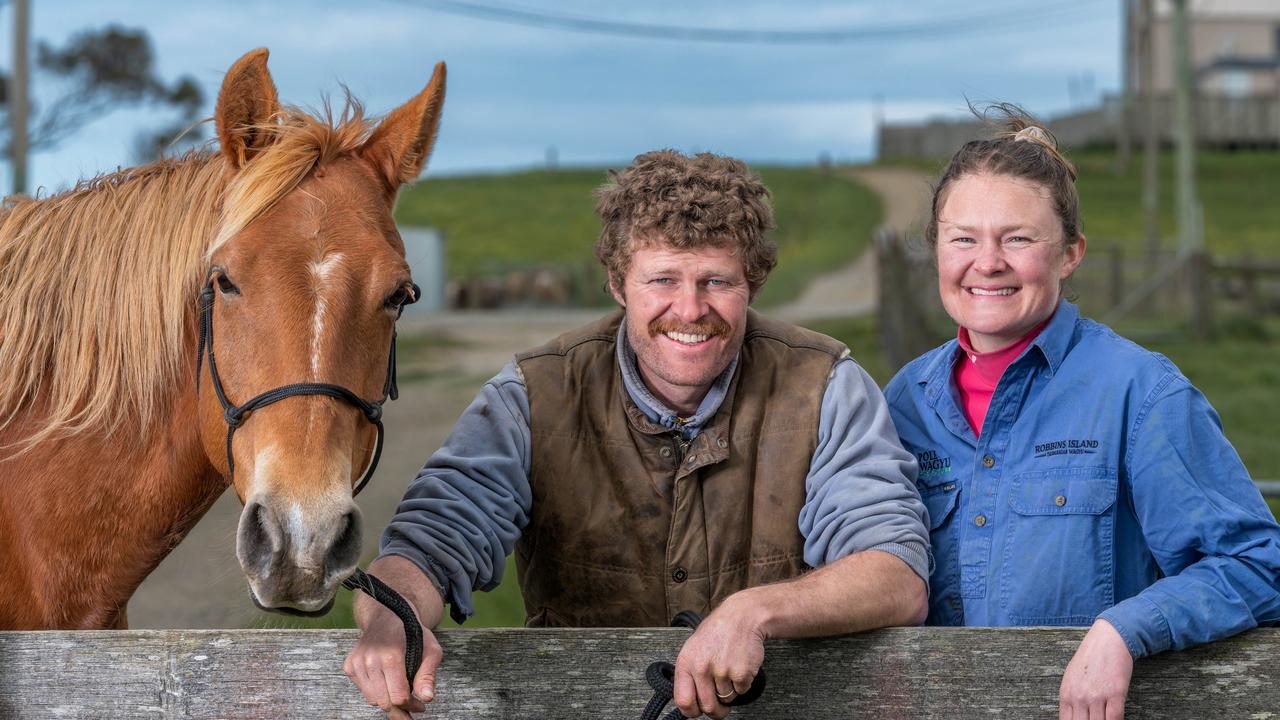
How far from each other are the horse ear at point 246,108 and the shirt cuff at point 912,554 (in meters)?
1.50

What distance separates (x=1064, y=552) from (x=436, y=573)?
1.21 metres

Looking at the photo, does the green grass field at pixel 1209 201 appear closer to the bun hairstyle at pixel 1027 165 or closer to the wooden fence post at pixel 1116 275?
the wooden fence post at pixel 1116 275

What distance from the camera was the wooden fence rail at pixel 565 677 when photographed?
1934mm

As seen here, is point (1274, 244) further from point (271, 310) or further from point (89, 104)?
point (271, 310)

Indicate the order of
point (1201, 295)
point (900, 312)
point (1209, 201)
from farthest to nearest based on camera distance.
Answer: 1. point (1209, 201)
2. point (1201, 295)
3. point (900, 312)

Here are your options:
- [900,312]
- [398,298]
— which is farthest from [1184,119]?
[398,298]

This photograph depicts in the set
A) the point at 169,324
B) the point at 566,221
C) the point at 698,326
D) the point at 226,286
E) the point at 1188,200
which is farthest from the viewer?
the point at 566,221

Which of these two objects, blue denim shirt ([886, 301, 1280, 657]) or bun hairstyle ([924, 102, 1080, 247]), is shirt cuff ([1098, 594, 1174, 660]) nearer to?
blue denim shirt ([886, 301, 1280, 657])

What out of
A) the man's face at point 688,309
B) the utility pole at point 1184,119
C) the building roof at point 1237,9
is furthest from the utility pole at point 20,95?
the building roof at point 1237,9

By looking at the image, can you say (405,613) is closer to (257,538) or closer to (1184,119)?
(257,538)

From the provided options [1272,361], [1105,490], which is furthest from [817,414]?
[1272,361]

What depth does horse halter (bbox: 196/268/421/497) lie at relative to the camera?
218 centimetres

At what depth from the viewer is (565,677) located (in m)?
1.94

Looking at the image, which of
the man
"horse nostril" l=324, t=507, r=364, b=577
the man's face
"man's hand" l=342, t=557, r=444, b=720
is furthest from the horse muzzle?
the man's face
